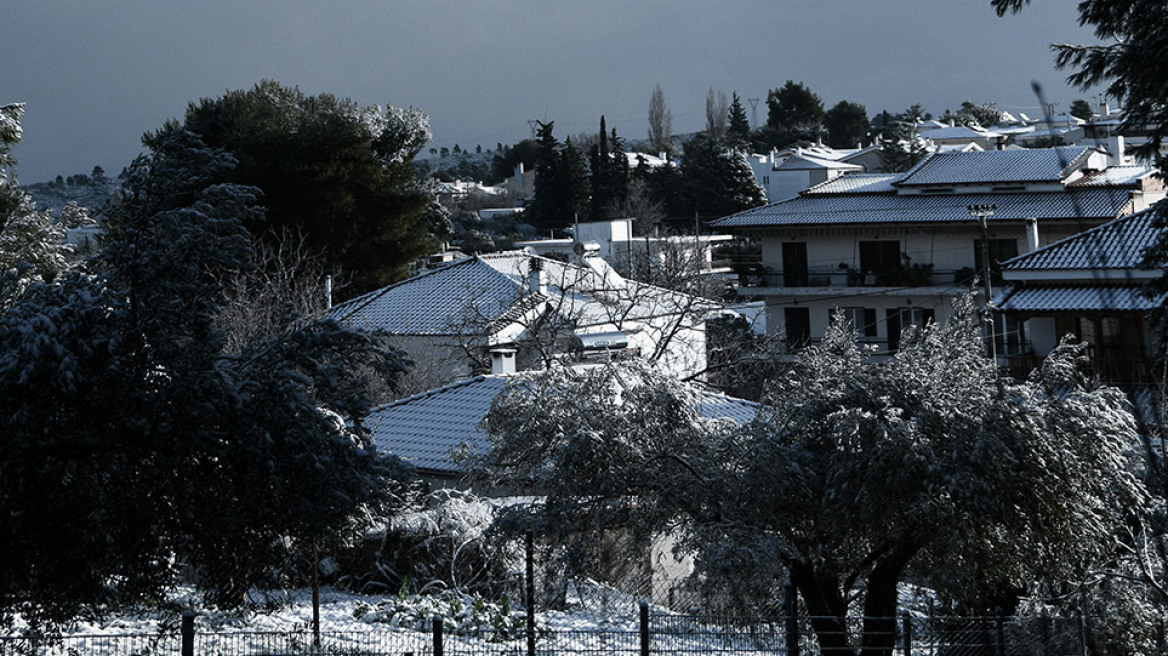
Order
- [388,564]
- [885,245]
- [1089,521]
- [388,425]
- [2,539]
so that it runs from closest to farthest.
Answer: [2,539] → [1089,521] → [388,564] → [388,425] → [885,245]

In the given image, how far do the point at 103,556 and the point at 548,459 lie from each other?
4.99 meters

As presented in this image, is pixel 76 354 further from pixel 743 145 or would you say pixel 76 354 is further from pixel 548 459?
pixel 743 145

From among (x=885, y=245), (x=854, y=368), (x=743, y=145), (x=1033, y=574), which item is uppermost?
(x=743, y=145)

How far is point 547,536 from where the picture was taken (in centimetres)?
1151

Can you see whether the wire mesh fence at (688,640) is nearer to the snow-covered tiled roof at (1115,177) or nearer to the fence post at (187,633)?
the fence post at (187,633)

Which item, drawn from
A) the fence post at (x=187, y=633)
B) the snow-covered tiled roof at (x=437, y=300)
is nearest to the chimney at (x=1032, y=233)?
the snow-covered tiled roof at (x=437, y=300)

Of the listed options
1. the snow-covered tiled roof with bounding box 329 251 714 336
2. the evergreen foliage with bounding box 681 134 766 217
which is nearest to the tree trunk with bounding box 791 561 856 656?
the snow-covered tiled roof with bounding box 329 251 714 336

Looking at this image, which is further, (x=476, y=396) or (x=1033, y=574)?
(x=476, y=396)

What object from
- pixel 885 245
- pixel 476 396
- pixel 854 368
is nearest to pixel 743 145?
pixel 885 245

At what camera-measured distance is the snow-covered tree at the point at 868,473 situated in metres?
10.4

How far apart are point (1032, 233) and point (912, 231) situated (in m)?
4.57

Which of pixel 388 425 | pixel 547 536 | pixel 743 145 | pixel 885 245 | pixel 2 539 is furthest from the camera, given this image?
pixel 743 145

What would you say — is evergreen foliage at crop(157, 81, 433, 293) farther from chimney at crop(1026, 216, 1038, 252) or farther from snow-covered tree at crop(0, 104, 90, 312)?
chimney at crop(1026, 216, 1038, 252)

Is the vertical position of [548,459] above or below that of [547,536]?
above
